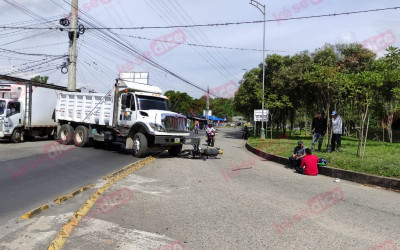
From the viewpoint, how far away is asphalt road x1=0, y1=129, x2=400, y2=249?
415cm

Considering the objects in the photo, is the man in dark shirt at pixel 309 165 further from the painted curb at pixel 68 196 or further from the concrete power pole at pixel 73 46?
the concrete power pole at pixel 73 46

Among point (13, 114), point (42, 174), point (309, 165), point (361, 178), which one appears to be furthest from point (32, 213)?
point (13, 114)

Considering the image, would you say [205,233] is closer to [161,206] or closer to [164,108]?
[161,206]

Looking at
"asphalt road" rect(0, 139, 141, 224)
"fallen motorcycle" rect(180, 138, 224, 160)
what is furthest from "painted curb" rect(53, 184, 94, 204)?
"fallen motorcycle" rect(180, 138, 224, 160)

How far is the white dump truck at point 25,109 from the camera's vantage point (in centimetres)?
1648

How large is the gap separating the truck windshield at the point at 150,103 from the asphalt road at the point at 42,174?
2314 millimetres

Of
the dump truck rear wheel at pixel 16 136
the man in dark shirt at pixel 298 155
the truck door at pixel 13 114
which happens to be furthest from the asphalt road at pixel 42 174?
the man in dark shirt at pixel 298 155

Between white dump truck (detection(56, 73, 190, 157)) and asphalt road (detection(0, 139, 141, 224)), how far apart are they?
1210 millimetres

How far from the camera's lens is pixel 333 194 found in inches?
285

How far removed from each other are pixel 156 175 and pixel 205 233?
186 inches

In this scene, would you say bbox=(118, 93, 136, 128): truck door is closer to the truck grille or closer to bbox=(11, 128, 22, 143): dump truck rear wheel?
the truck grille

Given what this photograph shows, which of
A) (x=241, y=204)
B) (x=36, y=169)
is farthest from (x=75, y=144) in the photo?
(x=241, y=204)

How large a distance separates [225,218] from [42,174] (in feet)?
19.2

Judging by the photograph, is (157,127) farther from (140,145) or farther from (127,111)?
(127,111)
